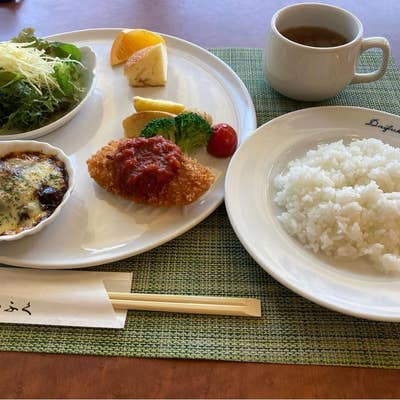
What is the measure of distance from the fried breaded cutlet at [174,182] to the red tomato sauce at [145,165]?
0.05 feet

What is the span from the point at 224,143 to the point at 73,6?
1735mm

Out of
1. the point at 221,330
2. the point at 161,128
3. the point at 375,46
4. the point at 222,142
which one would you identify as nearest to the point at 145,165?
the point at 161,128

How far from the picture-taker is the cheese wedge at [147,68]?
1980 millimetres

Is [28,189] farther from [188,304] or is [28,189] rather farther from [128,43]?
[128,43]

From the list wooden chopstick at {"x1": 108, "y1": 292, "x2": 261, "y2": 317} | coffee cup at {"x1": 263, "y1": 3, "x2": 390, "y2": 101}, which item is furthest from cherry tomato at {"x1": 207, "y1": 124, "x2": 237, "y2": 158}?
wooden chopstick at {"x1": 108, "y1": 292, "x2": 261, "y2": 317}

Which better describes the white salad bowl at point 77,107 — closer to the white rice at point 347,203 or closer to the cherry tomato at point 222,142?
the cherry tomato at point 222,142

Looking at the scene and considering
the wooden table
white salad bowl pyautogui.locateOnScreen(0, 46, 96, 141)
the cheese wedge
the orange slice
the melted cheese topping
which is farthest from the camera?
the orange slice

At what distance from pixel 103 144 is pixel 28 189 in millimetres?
448

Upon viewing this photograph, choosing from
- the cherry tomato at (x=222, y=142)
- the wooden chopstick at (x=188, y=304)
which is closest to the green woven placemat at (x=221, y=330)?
the wooden chopstick at (x=188, y=304)

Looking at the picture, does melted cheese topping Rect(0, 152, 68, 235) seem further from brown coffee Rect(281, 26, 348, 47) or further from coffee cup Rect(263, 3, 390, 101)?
brown coffee Rect(281, 26, 348, 47)

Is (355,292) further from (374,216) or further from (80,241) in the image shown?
(80,241)

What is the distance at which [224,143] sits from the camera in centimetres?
165

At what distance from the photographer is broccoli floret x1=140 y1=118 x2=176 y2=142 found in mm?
1617

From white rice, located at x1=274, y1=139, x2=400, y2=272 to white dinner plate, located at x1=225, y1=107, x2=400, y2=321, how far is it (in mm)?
44
